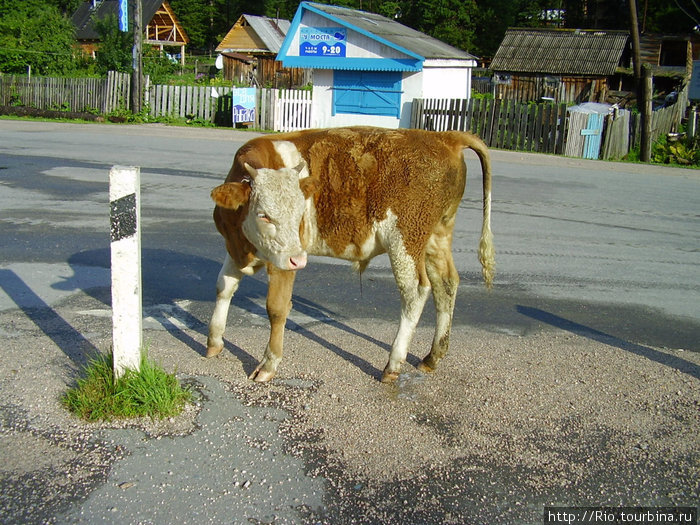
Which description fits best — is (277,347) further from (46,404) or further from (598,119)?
(598,119)

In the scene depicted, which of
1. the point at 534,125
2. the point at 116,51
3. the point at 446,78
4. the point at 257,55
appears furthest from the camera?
the point at 257,55

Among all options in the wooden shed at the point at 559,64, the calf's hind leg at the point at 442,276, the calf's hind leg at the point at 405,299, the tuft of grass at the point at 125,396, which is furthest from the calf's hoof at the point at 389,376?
the wooden shed at the point at 559,64

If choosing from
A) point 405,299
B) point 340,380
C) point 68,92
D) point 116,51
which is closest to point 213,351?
point 340,380

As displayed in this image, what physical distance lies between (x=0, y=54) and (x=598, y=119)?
2802cm

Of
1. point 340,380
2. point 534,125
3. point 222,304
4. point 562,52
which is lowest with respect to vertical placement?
point 340,380

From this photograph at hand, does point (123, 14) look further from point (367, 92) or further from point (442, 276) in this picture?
point (442, 276)

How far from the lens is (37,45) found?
35.5 metres

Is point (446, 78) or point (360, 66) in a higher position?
point (360, 66)

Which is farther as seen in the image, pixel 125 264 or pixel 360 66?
pixel 360 66

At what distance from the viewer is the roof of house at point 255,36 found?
58.2m

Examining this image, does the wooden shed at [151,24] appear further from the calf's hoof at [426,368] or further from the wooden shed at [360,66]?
the calf's hoof at [426,368]

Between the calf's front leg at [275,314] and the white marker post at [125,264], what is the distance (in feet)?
3.14

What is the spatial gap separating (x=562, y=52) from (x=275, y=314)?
129 feet

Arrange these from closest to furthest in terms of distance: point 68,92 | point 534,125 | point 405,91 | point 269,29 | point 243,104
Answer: point 534,125
point 243,104
point 405,91
point 68,92
point 269,29
